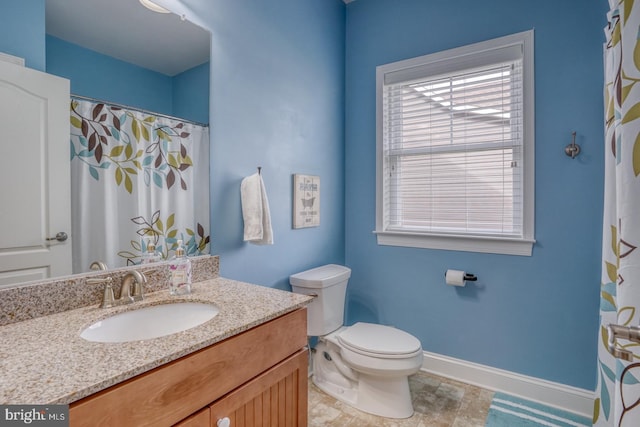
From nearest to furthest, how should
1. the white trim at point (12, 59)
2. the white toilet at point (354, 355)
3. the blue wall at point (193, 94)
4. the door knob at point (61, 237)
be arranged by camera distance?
1. the white trim at point (12, 59)
2. the door knob at point (61, 237)
3. the blue wall at point (193, 94)
4. the white toilet at point (354, 355)

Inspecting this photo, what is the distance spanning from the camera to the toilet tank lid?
6.36 ft

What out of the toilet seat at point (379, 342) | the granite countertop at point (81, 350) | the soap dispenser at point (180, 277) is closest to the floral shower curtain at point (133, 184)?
the soap dispenser at point (180, 277)

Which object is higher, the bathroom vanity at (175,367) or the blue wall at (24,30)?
the blue wall at (24,30)

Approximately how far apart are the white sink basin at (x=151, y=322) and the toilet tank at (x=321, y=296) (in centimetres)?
85

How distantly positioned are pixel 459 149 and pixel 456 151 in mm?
23

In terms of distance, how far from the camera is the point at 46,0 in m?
1.02

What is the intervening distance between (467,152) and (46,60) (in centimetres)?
215

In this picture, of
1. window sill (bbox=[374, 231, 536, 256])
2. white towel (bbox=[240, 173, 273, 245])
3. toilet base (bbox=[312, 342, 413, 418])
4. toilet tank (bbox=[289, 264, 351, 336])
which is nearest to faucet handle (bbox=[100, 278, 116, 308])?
white towel (bbox=[240, 173, 273, 245])

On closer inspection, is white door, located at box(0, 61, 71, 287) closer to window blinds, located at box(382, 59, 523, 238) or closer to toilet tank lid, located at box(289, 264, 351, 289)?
toilet tank lid, located at box(289, 264, 351, 289)

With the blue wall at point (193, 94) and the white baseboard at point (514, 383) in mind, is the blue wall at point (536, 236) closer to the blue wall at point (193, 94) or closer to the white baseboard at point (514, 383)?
the white baseboard at point (514, 383)

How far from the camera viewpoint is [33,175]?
98 cm

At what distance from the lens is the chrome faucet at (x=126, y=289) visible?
3.62 ft

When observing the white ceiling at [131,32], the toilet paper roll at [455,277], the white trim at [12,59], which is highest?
the white ceiling at [131,32]

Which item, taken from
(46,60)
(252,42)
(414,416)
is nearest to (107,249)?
(46,60)
